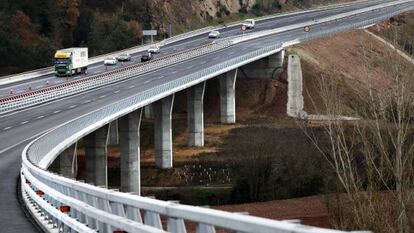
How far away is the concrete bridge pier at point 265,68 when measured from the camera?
86.9 metres

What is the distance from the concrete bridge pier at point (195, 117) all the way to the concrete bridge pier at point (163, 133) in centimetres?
654

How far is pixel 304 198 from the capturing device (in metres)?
49.8

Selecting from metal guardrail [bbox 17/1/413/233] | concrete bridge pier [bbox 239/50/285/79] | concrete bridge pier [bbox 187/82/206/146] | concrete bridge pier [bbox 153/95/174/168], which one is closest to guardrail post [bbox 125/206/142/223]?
metal guardrail [bbox 17/1/413/233]

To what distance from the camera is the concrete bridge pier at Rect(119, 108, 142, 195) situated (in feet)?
186

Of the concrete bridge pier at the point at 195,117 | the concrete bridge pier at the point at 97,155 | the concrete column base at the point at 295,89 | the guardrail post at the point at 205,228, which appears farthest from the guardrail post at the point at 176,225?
the concrete column base at the point at 295,89

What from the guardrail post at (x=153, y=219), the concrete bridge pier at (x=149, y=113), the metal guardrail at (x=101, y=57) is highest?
the guardrail post at (x=153, y=219)

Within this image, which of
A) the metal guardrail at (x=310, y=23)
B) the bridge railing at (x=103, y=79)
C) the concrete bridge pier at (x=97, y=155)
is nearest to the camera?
the concrete bridge pier at (x=97, y=155)

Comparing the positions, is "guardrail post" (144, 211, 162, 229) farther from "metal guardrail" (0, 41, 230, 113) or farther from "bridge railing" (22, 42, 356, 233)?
"metal guardrail" (0, 41, 230, 113)

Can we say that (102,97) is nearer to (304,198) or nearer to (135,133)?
(135,133)

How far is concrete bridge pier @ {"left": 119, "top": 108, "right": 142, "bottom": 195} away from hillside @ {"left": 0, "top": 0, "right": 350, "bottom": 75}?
43.3 m

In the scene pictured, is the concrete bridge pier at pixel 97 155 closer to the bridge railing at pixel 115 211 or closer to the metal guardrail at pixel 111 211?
the metal guardrail at pixel 111 211

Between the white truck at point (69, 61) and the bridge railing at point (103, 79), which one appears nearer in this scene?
the bridge railing at point (103, 79)

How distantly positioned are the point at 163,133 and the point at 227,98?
608 inches

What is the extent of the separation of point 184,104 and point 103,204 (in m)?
71.7
